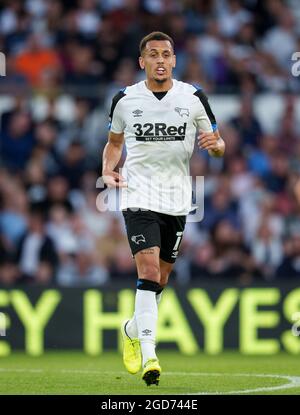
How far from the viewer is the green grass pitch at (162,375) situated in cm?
862

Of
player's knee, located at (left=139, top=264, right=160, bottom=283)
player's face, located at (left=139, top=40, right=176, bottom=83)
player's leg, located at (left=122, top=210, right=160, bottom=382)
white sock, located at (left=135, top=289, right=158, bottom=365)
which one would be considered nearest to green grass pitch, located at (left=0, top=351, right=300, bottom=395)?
white sock, located at (left=135, top=289, right=158, bottom=365)

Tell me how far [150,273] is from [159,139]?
106 cm

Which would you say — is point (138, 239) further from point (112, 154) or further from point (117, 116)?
point (117, 116)

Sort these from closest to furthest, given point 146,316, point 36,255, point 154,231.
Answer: point 146,316 < point 154,231 < point 36,255

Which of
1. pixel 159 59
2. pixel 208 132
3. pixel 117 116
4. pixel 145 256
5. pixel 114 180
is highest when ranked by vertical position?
pixel 159 59

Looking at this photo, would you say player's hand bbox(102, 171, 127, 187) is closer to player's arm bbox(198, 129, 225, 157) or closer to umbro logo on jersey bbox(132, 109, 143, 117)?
umbro logo on jersey bbox(132, 109, 143, 117)

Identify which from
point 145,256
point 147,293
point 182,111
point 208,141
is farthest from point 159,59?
point 147,293

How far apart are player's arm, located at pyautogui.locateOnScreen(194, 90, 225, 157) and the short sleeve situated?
22.8 inches

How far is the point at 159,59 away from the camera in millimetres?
8906

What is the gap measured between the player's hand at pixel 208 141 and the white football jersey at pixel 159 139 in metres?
0.18

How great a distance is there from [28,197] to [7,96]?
130cm

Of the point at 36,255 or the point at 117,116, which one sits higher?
the point at 117,116

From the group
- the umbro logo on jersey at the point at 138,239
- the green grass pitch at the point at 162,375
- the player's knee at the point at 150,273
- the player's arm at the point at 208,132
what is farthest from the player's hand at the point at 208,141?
the green grass pitch at the point at 162,375

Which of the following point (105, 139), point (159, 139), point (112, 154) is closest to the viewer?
point (159, 139)
